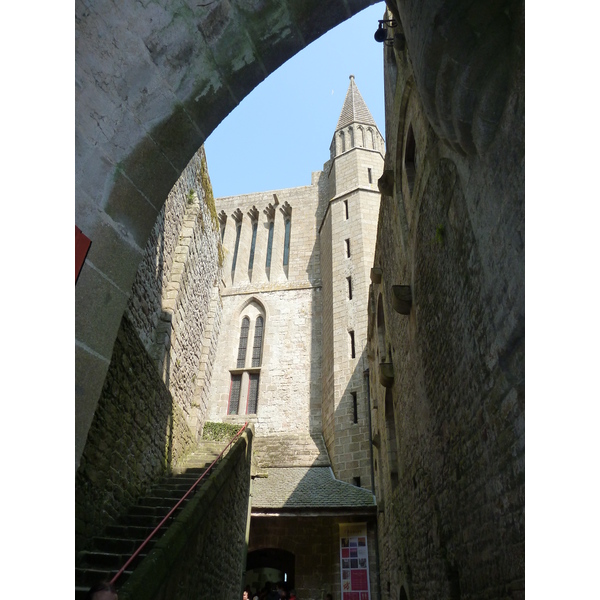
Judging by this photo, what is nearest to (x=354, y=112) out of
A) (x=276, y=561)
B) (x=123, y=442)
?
(x=276, y=561)

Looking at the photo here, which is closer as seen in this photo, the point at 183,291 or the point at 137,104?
the point at 137,104

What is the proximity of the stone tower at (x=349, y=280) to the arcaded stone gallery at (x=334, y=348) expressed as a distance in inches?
5.0

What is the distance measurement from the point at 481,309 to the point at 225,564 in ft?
25.7

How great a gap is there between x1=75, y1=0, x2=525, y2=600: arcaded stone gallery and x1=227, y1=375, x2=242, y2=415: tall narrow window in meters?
2.84

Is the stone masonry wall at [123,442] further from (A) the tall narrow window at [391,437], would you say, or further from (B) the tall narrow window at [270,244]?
(B) the tall narrow window at [270,244]

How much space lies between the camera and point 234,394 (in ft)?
65.2

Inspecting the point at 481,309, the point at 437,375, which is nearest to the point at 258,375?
the point at 437,375

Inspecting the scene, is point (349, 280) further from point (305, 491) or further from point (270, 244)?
point (305, 491)

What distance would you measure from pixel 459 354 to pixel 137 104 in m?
3.35

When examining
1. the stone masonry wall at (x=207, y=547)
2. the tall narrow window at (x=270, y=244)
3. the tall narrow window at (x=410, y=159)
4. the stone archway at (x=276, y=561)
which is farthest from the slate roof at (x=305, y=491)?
the tall narrow window at (x=270, y=244)

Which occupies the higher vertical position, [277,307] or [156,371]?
[277,307]

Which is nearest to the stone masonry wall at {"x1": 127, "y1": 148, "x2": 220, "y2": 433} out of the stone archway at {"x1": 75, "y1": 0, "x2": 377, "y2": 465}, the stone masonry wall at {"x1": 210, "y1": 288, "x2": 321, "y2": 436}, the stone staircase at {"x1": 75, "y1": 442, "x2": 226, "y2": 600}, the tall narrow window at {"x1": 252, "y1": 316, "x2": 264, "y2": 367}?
the stone staircase at {"x1": 75, "y1": 442, "x2": 226, "y2": 600}

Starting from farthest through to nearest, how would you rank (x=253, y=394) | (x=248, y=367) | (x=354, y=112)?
(x=354, y=112)
(x=248, y=367)
(x=253, y=394)

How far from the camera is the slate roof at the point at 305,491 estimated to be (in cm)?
1256
